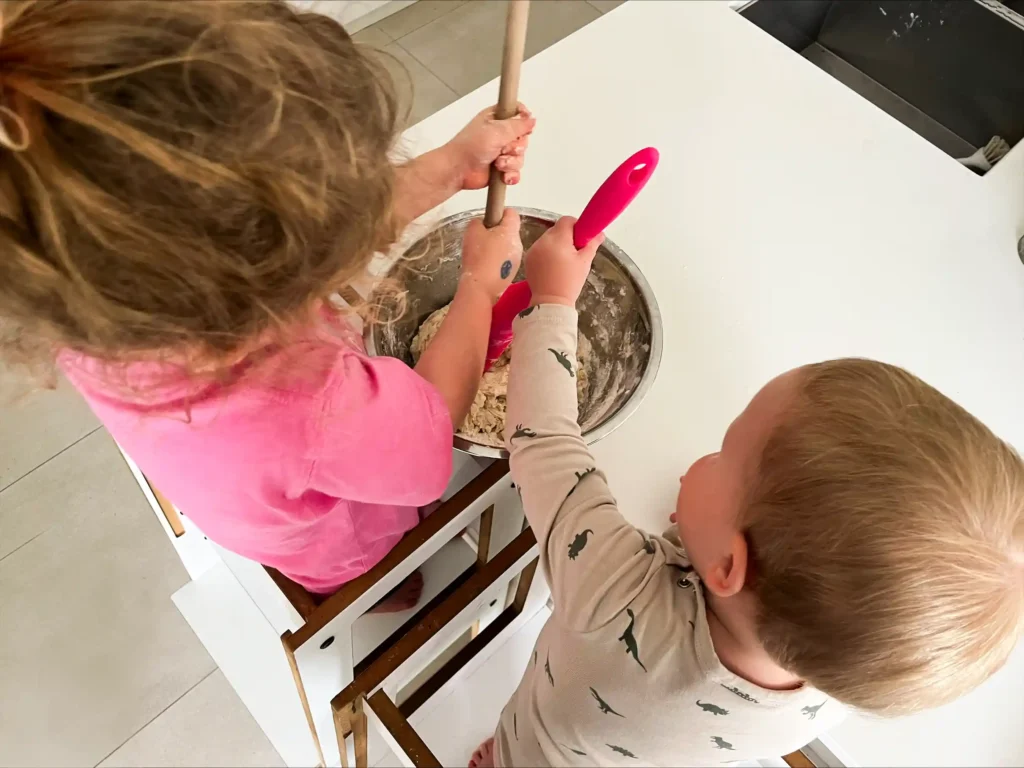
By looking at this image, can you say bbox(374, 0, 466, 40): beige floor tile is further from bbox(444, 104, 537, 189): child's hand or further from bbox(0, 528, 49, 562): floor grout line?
bbox(444, 104, 537, 189): child's hand

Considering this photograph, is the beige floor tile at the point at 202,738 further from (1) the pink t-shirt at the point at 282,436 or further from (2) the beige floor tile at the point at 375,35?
(2) the beige floor tile at the point at 375,35

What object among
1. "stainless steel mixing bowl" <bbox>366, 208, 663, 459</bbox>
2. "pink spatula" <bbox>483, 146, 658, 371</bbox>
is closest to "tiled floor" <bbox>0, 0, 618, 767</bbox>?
"stainless steel mixing bowl" <bbox>366, 208, 663, 459</bbox>

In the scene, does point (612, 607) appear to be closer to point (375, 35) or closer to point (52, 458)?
point (52, 458)

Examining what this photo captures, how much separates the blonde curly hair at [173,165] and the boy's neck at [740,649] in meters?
0.37

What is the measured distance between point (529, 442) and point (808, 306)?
16.7 inches

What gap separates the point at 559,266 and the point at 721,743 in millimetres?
418

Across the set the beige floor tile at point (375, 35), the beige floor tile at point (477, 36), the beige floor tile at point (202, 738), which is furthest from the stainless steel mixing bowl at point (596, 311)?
the beige floor tile at point (375, 35)

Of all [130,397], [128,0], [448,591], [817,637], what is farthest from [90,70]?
[448,591]

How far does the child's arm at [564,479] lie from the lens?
0.61 m

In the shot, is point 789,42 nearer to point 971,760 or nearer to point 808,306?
point 808,306

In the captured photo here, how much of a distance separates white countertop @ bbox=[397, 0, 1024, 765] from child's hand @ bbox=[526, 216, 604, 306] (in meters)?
Answer: 0.19

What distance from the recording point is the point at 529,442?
A: 625 millimetres

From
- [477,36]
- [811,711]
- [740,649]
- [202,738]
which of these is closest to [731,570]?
[740,649]

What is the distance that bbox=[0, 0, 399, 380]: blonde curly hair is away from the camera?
37cm
